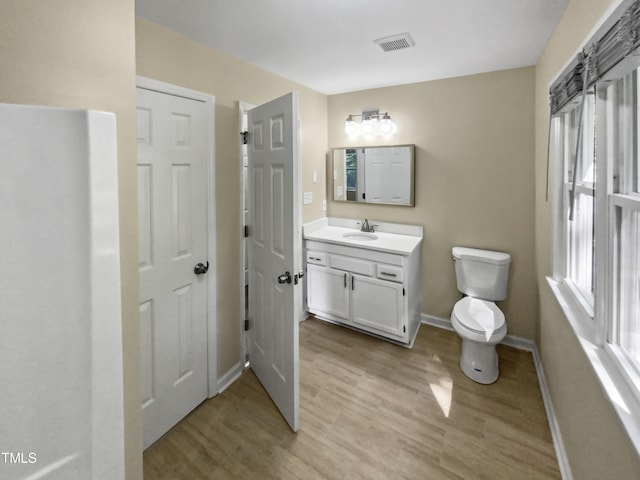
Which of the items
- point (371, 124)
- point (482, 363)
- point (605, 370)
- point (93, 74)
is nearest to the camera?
point (93, 74)

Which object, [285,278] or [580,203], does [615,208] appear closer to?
[580,203]

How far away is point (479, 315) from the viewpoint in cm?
242

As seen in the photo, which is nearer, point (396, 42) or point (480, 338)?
point (396, 42)

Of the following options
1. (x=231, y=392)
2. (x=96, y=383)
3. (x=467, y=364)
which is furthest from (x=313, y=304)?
(x=96, y=383)

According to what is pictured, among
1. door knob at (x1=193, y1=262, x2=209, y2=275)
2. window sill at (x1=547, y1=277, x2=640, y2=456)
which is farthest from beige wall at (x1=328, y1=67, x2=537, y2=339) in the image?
door knob at (x1=193, y1=262, x2=209, y2=275)

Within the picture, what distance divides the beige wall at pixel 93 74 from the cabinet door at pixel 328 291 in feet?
6.62

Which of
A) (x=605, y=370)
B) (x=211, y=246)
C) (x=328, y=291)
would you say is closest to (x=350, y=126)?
(x=328, y=291)

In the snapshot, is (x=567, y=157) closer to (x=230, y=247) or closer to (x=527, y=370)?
(x=527, y=370)

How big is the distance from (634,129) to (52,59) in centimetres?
185

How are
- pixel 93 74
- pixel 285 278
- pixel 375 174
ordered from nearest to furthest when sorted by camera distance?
pixel 93 74 < pixel 285 278 < pixel 375 174

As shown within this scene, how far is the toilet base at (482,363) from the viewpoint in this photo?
7.65ft

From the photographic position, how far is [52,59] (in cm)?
91

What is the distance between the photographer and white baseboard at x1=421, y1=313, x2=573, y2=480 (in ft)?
5.28

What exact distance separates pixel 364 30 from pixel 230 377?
2.47m
